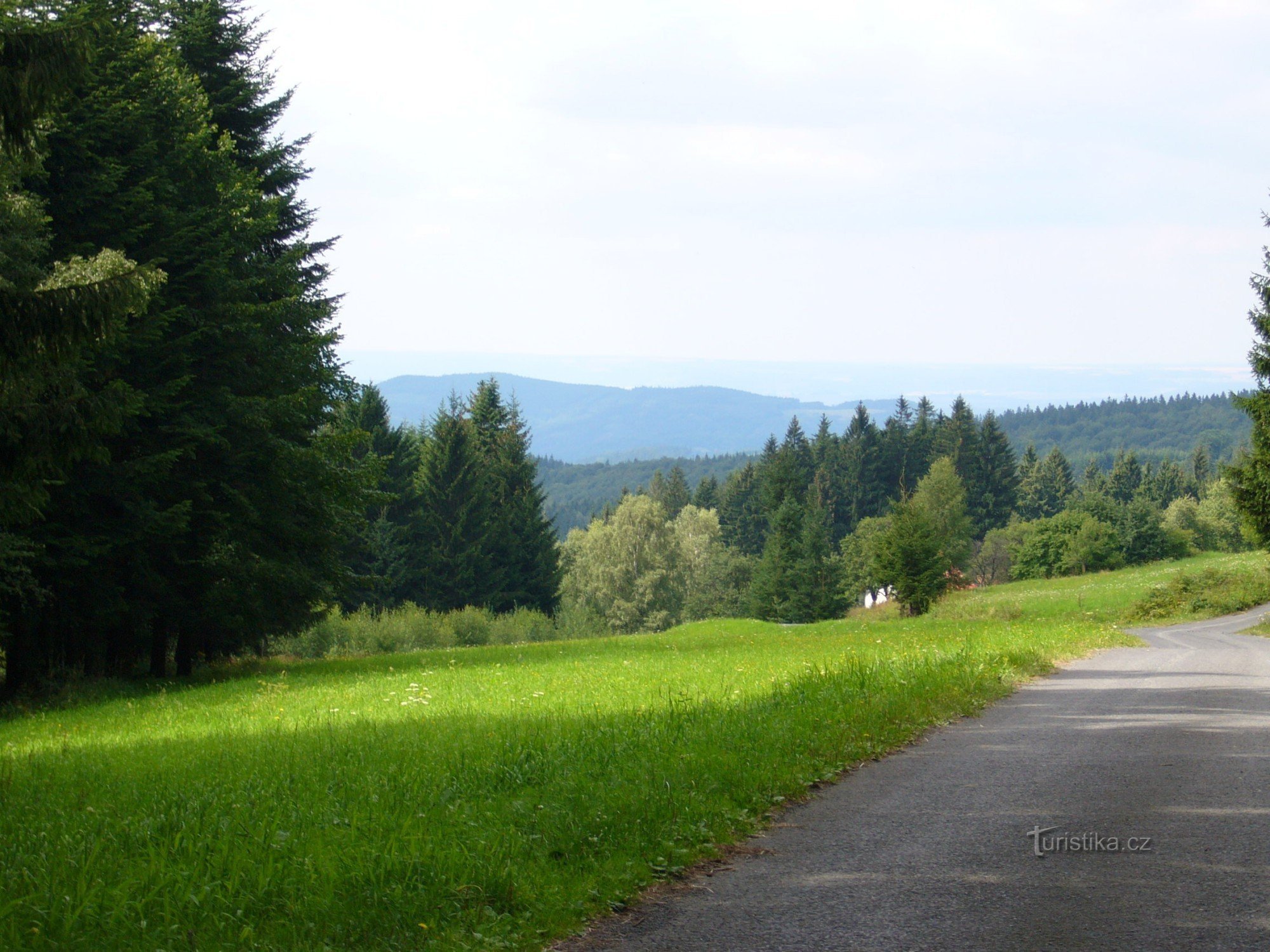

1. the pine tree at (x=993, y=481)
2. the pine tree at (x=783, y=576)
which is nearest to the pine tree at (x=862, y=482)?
the pine tree at (x=993, y=481)

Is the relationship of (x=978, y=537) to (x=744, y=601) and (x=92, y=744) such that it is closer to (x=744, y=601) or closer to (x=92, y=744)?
(x=744, y=601)

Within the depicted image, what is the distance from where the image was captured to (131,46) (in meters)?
22.3

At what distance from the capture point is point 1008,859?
6.21 metres

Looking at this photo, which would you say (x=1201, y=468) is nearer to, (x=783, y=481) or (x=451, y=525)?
(x=783, y=481)

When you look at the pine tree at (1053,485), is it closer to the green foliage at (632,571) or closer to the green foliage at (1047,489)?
the green foliage at (1047,489)

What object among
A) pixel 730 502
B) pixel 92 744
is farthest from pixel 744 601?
pixel 92 744

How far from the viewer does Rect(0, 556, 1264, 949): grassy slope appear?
5250 millimetres

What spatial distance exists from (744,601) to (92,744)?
89.2 m

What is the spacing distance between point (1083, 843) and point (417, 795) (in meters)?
4.74

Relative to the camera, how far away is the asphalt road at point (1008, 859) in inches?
199

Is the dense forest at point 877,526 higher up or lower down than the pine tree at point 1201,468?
lower down

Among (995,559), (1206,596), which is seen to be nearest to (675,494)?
(995,559)

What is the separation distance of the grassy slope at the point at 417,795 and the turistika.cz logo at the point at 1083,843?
6.39 ft

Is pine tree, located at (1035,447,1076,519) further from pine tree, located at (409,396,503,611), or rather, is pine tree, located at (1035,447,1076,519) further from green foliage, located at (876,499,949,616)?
pine tree, located at (409,396,503,611)
